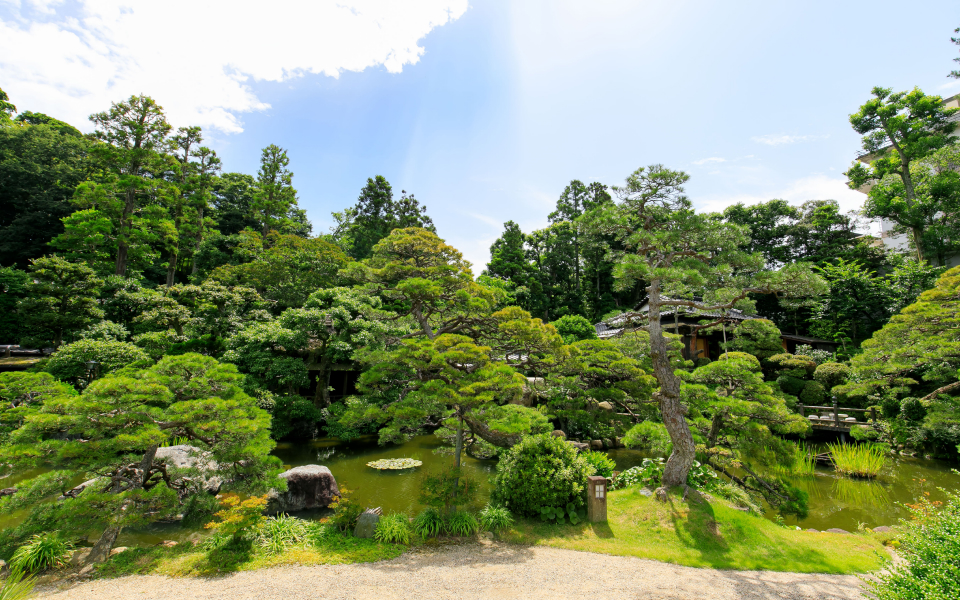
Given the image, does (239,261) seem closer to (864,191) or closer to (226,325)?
(226,325)

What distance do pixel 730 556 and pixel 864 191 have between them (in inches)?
1283

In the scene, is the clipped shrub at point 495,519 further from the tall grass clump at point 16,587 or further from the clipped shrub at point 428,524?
the tall grass clump at point 16,587

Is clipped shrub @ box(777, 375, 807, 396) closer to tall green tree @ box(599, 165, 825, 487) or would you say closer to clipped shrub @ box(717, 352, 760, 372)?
clipped shrub @ box(717, 352, 760, 372)

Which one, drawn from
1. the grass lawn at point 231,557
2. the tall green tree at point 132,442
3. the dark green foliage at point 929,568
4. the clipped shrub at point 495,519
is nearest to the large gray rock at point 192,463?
the tall green tree at point 132,442

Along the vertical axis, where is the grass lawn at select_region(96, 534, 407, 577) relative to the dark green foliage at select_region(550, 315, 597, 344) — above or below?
below

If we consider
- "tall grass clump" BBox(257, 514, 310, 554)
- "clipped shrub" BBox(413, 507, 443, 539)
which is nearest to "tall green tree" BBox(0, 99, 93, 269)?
"tall grass clump" BBox(257, 514, 310, 554)

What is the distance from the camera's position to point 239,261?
2388 cm

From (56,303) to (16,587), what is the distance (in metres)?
13.3

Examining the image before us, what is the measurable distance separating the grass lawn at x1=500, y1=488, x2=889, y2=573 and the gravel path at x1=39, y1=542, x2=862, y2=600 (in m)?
0.26

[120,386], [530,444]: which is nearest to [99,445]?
[120,386]

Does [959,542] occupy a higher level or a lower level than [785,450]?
higher

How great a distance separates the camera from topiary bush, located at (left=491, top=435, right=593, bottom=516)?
6.35m

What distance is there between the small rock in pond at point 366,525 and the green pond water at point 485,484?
181 cm

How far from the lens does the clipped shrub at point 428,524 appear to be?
583 centimetres
